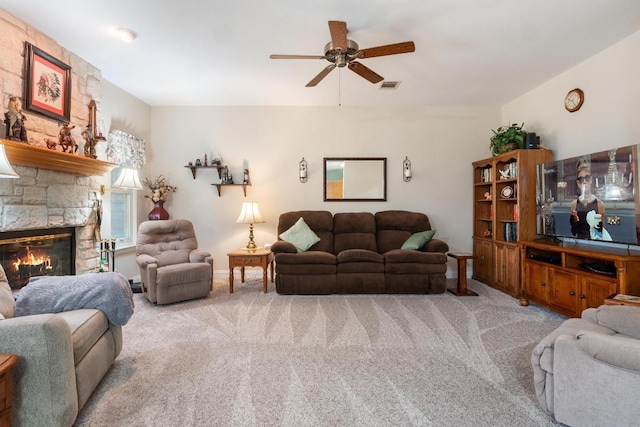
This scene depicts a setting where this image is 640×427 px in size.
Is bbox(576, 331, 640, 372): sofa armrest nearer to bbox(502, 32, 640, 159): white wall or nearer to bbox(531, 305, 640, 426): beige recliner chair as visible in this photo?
bbox(531, 305, 640, 426): beige recliner chair

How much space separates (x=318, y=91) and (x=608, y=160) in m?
3.22

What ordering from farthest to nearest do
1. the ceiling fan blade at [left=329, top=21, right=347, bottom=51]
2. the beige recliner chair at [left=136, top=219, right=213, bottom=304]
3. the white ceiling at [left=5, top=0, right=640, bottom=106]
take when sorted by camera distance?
the beige recliner chair at [left=136, top=219, right=213, bottom=304] → the white ceiling at [left=5, top=0, right=640, bottom=106] → the ceiling fan blade at [left=329, top=21, right=347, bottom=51]

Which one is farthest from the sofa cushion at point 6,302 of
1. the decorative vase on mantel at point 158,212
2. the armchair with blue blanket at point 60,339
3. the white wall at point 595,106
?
the white wall at point 595,106

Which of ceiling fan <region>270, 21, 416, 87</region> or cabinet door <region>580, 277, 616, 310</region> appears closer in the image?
ceiling fan <region>270, 21, 416, 87</region>

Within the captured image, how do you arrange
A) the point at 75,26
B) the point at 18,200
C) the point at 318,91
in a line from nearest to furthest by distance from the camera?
the point at 18,200
the point at 75,26
the point at 318,91

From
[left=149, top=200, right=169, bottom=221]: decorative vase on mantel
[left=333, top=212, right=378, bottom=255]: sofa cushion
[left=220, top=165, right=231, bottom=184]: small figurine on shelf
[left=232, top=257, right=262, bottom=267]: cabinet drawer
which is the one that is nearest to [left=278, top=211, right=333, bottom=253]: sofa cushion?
[left=333, top=212, right=378, bottom=255]: sofa cushion

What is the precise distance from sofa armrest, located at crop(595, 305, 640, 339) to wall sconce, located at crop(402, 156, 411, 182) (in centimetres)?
319

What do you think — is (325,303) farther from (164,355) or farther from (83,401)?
(83,401)

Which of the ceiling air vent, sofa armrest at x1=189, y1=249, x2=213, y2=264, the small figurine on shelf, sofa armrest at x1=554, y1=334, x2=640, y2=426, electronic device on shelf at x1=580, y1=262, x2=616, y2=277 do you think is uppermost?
the ceiling air vent

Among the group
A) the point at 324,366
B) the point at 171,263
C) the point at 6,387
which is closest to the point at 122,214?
the point at 171,263

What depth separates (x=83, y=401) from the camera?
1.62 metres

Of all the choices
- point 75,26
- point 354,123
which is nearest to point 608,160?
point 354,123

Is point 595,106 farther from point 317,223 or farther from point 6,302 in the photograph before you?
point 6,302

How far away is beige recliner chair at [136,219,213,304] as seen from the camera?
3.35 m
